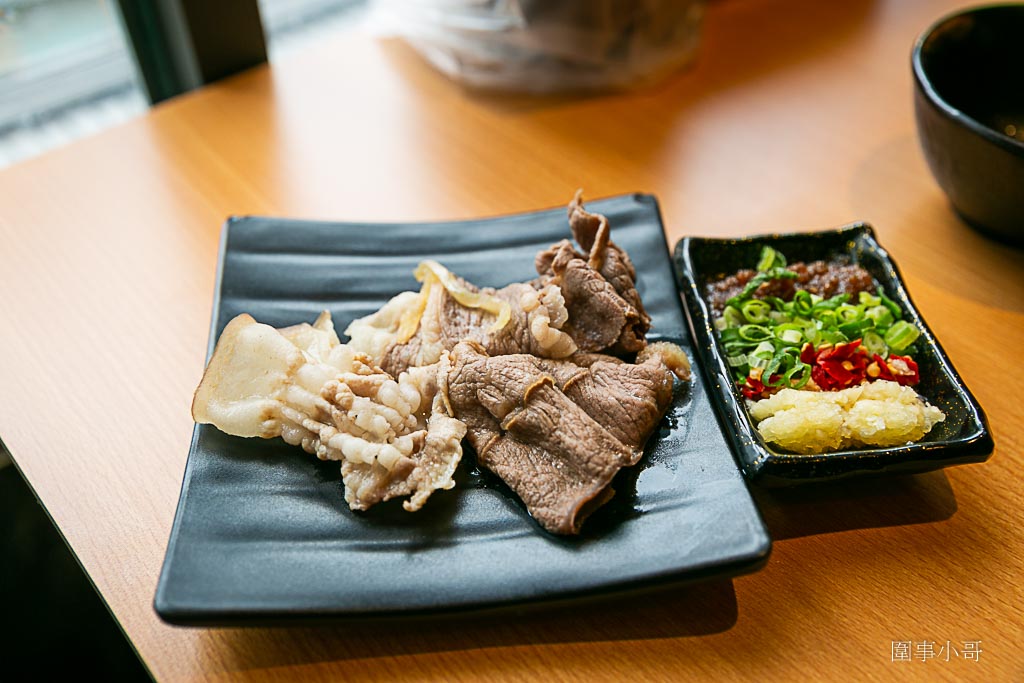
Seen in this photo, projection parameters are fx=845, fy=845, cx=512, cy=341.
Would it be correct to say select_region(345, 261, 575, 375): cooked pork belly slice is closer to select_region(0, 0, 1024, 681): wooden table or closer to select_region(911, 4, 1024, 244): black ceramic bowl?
select_region(0, 0, 1024, 681): wooden table

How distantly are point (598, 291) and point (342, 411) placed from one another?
608 mm

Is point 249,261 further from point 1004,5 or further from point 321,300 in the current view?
point 1004,5

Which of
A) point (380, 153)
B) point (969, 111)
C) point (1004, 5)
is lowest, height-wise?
point (380, 153)

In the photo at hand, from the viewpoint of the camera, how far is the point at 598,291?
6.07ft

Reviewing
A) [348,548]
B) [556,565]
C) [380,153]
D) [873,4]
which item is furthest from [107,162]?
[873,4]

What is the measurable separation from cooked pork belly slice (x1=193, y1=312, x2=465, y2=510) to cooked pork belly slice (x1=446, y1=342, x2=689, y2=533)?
2.6 inches

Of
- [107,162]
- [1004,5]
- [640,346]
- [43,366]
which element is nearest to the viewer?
[640,346]

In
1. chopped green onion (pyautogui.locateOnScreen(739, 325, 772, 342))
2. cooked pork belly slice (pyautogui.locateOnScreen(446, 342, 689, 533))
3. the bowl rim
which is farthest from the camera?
the bowl rim

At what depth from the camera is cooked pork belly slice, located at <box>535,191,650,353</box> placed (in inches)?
72.6

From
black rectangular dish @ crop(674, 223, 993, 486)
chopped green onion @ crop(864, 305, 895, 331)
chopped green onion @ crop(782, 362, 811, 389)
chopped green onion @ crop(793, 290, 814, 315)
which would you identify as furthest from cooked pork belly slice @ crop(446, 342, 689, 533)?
chopped green onion @ crop(864, 305, 895, 331)

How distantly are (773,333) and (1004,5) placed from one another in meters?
1.45

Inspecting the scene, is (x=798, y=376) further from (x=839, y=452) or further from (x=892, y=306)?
(x=892, y=306)

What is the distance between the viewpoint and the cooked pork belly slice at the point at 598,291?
1.84m

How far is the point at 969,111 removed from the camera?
2.59 meters
